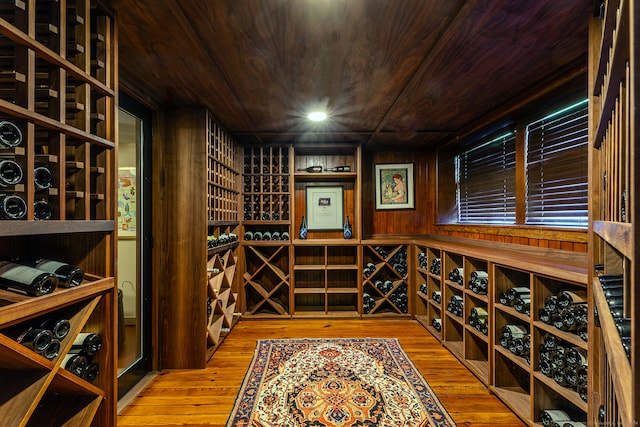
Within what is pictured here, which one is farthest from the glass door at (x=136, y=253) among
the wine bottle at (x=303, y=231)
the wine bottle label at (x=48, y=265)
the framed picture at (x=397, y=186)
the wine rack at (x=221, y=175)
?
Result: the framed picture at (x=397, y=186)

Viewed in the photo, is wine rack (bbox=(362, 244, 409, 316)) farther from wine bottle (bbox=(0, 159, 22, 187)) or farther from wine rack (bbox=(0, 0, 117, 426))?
wine bottle (bbox=(0, 159, 22, 187))

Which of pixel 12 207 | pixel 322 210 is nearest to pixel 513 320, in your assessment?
pixel 322 210

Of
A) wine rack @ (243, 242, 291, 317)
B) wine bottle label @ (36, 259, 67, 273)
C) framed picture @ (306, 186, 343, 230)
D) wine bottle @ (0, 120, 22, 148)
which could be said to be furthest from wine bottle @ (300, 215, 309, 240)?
wine bottle @ (0, 120, 22, 148)

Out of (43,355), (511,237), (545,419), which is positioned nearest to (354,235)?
(511,237)

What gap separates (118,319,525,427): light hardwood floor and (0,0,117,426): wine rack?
825 mm

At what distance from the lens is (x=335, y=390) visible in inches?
82.0

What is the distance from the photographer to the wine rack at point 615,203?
1.60ft

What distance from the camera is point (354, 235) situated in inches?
154

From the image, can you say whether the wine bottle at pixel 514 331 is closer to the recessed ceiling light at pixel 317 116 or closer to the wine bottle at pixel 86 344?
the recessed ceiling light at pixel 317 116

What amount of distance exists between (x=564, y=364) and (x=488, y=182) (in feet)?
5.90

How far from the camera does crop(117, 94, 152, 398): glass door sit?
2.26 meters

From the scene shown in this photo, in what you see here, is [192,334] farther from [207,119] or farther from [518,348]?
[518,348]

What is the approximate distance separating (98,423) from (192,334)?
1.26 metres

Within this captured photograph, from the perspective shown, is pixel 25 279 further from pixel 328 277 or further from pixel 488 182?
pixel 488 182
